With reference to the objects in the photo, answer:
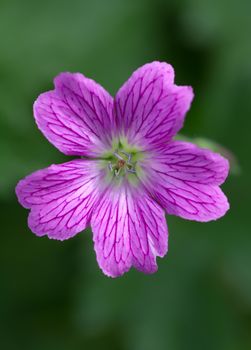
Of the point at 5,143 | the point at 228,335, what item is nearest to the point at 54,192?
the point at 5,143

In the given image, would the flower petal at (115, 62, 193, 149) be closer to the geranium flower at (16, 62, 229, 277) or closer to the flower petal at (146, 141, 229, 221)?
the geranium flower at (16, 62, 229, 277)

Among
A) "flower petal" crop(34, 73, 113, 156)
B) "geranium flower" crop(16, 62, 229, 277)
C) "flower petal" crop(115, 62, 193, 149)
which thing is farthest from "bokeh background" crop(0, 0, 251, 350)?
"flower petal" crop(115, 62, 193, 149)

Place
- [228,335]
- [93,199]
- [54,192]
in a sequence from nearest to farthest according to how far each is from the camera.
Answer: [54,192]
[93,199]
[228,335]

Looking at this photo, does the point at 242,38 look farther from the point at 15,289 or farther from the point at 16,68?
the point at 15,289

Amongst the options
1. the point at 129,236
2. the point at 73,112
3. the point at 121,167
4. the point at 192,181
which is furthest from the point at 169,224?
the point at 73,112

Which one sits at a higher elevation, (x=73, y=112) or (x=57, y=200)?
(x=73, y=112)

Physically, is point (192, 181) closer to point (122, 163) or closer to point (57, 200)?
point (122, 163)
